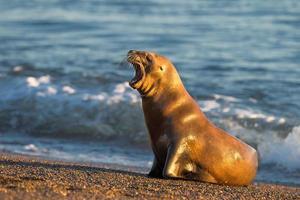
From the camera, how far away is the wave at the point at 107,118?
1155 centimetres

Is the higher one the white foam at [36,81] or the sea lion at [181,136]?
the white foam at [36,81]

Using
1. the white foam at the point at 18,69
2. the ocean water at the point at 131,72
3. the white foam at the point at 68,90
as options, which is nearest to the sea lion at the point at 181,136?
the ocean water at the point at 131,72

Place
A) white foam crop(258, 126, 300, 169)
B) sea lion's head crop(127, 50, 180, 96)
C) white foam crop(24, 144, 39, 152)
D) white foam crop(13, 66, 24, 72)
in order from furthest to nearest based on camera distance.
Result: white foam crop(13, 66, 24, 72) → white foam crop(24, 144, 39, 152) → white foam crop(258, 126, 300, 169) → sea lion's head crop(127, 50, 180, 96)

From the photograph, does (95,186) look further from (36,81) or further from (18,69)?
(18,69)

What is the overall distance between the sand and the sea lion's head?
30.2 inches

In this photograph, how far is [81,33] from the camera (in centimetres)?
2025

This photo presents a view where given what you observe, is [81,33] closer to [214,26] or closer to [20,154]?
[214,26]

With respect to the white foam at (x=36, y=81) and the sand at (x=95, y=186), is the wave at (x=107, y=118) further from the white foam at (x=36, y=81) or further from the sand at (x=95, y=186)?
the sand at (x=95, y=186)

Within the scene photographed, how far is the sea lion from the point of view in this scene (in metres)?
8.34

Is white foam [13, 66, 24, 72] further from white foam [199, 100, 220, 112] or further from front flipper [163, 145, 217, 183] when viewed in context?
front flipper [163, 145, 217, 183]

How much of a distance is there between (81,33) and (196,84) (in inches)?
235

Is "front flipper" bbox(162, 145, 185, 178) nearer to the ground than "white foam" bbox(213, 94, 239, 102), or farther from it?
nearer to the ground

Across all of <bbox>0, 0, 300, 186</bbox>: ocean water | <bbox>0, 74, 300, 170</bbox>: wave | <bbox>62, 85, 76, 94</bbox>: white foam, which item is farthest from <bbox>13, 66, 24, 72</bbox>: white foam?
<bbox>62, 85, 76, 94</bbox>: white foam

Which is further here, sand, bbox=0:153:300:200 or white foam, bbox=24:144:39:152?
white foam, bbox=24:144:39:152
